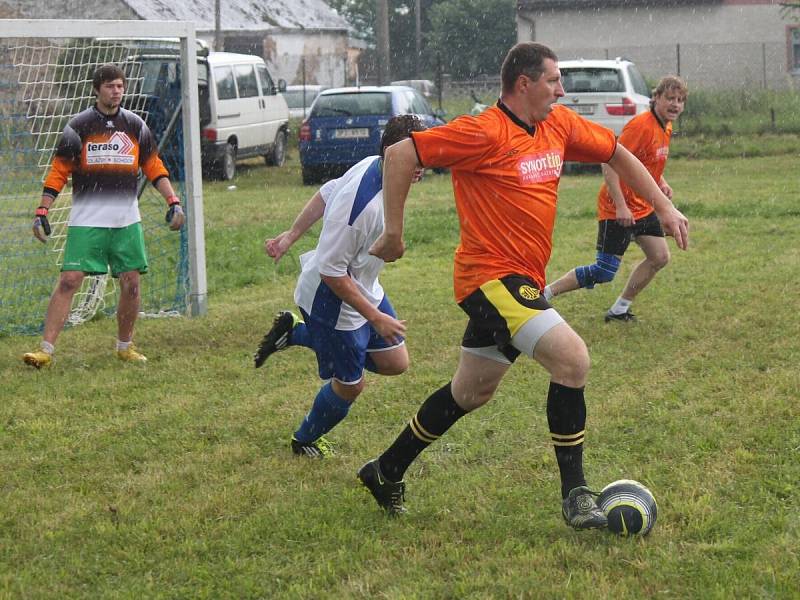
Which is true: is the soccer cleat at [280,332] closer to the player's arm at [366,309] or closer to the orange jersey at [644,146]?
the player's arm at [366,309]

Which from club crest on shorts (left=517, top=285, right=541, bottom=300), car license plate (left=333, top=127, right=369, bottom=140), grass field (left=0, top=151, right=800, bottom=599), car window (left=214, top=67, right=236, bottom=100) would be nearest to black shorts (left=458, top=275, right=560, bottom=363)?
club crest on shorts (left=517, top=285, right=541, bottom=300)

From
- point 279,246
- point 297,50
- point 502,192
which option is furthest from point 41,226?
point 297,50

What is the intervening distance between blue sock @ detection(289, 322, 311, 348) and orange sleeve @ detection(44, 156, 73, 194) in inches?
105

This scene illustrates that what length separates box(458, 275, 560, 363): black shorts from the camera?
448 cm

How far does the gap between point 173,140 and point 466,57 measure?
5757 cm

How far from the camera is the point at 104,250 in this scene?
26.1 ft

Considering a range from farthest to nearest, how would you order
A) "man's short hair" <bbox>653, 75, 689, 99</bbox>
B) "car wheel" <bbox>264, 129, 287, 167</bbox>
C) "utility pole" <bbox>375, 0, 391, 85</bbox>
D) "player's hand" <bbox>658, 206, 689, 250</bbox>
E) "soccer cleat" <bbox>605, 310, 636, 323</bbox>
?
"utility pole" <bbox>375, 0, 391, 85</bbox> < "car wheel" <bbox>264, 129, 287, 167</bbox> < "soccer cleat" <bbox>605, 310, 636, 323</bbox> < "man's short hair" <bbox>653, 75, 689, 99</bbox> < "player's hand" <bbox>658, 206, 689, 250</bbox>

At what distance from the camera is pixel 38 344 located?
28.7 feet

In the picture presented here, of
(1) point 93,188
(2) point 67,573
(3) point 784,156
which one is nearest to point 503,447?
(2) point 67,573

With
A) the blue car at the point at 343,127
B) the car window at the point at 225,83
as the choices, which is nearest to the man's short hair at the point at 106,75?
the blue car at the point at 343,127

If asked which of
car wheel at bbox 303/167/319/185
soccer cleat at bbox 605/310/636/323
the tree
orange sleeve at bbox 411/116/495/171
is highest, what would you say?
the tree

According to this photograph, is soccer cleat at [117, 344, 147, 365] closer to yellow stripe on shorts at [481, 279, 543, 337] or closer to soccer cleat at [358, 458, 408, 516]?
soccer cleat at [358, 458, 408, 516]

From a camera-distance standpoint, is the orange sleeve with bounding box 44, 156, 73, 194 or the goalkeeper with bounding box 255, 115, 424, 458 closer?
the goalkeeper with bounding box 255, 115, 424, 458

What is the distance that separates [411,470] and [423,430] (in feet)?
2.48
